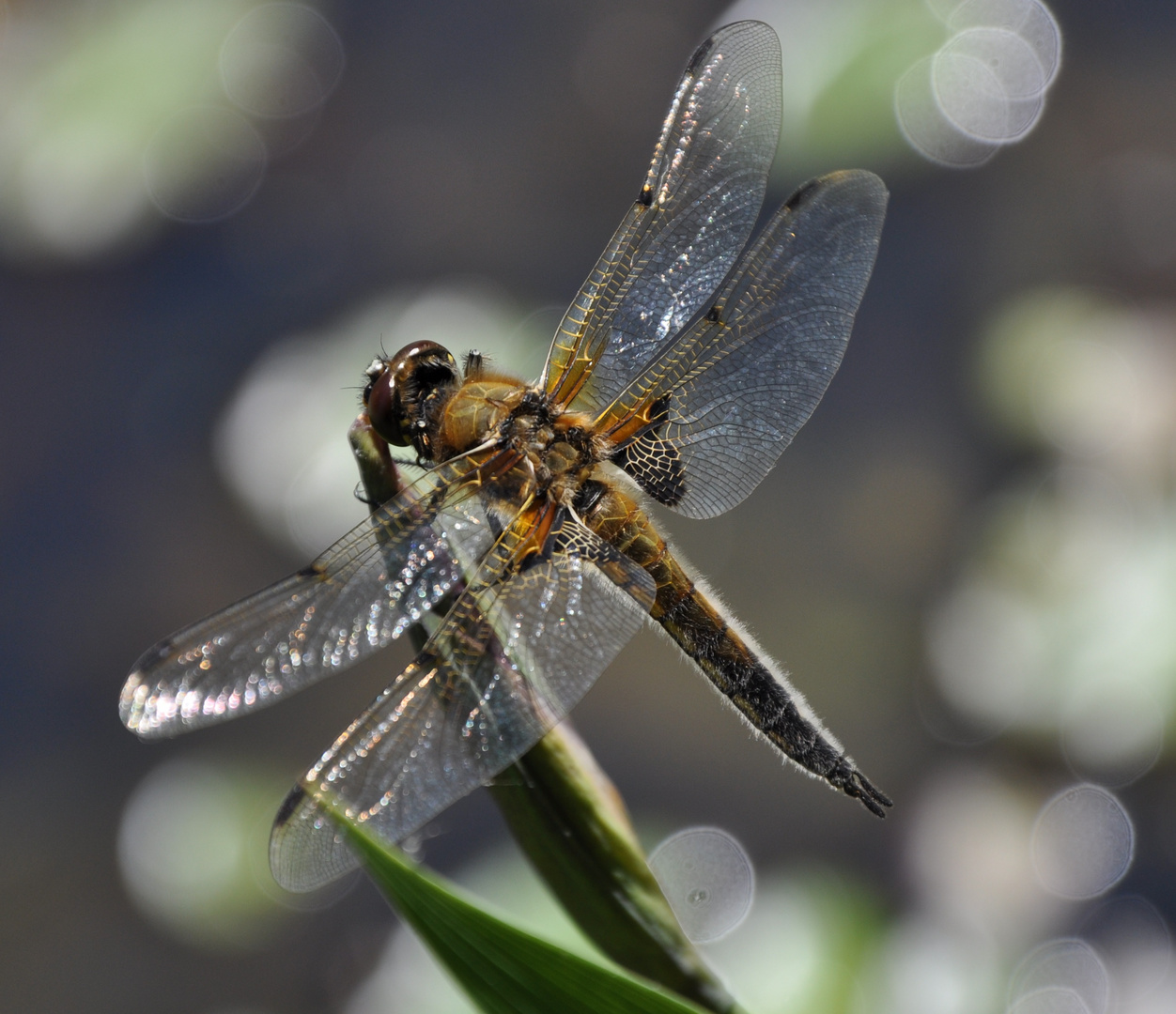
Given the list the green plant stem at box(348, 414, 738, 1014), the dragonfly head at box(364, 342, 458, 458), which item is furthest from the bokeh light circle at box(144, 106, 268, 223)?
the green plant stem at box(348, 414, 738, 1014)

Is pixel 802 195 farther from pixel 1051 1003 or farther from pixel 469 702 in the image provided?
pixel 1051 1003

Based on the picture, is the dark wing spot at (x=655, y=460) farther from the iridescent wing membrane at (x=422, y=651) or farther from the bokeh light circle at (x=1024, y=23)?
the bokeh light circle at (x=1024, y=23)

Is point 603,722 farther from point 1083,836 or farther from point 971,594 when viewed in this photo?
point 1083,836

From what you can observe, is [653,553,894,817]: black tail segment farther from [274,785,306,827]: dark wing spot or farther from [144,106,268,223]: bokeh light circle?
[144,106,268,223]: bokeh light circle

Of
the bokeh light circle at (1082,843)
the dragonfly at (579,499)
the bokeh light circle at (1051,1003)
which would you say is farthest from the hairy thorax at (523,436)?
the bokeh light circle at (1082,843)

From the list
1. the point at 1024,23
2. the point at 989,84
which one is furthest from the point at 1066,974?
the point at 1024,23

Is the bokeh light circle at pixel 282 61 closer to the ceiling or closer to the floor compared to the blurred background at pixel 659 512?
closer to the ceiling

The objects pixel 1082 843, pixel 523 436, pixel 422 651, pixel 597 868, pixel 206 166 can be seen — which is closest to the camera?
pixel 597 868
